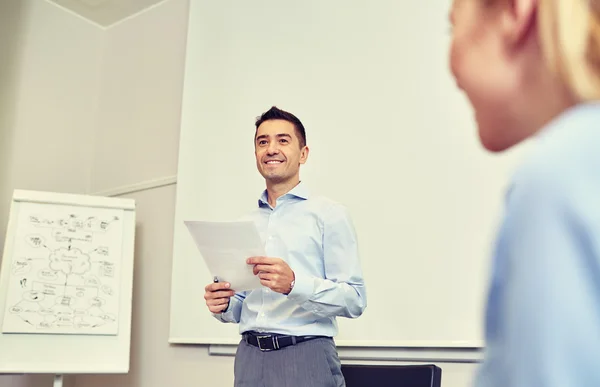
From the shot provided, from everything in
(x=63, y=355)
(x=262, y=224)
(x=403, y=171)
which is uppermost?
(x=403, y=171)

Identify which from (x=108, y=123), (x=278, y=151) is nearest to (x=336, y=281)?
(x=278, y=151)

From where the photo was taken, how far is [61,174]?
3.50 m

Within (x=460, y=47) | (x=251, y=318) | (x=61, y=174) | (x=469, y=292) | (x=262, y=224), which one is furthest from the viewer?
(x=61, y=174)

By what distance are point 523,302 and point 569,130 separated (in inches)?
4.0

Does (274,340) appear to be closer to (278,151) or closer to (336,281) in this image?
(336,281)

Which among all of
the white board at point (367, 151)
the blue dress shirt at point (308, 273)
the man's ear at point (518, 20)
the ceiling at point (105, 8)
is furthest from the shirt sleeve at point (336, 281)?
the ceiling at point (105, 8)

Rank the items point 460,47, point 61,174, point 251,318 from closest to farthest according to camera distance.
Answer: point 460,47
point 251,318
point 61,174

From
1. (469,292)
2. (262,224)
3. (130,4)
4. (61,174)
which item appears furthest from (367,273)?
(130,4)

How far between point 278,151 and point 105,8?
243cm

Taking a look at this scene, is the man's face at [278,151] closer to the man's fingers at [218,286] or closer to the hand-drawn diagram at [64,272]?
the man's fingers at [218,286]

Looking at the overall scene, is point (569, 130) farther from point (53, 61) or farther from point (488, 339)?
point (53, 61)

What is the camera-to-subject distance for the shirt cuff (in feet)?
4.98

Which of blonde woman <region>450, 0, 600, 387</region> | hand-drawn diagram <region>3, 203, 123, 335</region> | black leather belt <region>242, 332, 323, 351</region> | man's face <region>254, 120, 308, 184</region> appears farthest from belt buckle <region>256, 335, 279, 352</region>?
hand-drawn diagram <region>3, 203, 123, 335</region>

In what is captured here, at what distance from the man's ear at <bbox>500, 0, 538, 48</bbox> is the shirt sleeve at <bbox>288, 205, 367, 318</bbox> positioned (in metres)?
1.18
